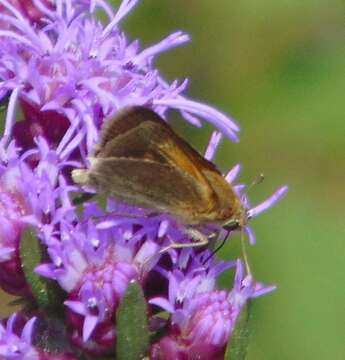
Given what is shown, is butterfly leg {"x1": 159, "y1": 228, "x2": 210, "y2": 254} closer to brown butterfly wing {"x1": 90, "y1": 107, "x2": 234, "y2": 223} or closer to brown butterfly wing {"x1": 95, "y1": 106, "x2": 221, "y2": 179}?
brown butterfly wing {"x1": 90, "y1": 107, "x2": 234, "y2": 223}

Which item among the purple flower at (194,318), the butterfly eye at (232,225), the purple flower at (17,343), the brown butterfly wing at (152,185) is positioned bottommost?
the purple flower at (17,343)

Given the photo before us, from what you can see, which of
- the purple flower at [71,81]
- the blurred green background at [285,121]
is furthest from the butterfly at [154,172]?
the blurred green background at [285,121]

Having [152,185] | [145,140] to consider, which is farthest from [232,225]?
[145,140]

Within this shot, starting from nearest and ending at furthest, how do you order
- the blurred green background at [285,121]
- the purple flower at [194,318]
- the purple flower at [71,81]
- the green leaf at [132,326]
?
the green leaf at [132,326], the purple flower at [194,318], the purple flower at [71,81], the blurred green background at [285,121]

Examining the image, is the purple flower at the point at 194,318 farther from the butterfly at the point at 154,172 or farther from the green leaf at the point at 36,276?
the green leaf at the point at 36,276


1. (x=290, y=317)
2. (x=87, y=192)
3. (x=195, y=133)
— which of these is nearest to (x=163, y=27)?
(x=195, y=133)

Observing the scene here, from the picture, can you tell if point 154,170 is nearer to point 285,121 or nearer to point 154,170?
point 154,170

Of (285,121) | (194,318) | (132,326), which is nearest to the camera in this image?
(132,326)
